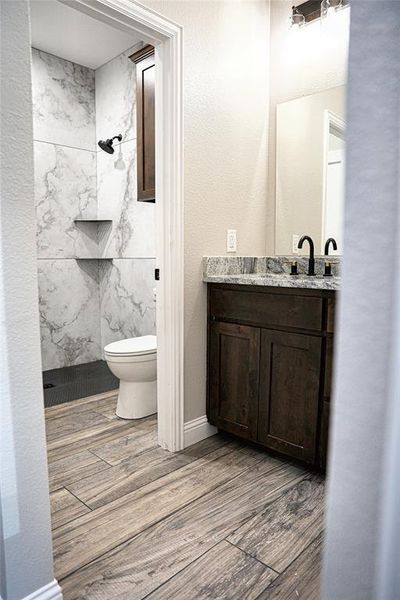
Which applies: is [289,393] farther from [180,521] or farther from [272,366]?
[180,521]

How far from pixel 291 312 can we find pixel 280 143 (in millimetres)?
1238

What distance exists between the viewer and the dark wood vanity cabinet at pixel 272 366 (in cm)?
172

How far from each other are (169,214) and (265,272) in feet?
2.80

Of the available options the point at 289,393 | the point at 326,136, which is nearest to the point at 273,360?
the point at 289,393

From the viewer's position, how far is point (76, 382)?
3.23 meters

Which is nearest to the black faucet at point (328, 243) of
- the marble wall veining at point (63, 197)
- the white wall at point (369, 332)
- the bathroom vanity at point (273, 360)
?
the bathroom vanity at point (273, 360)

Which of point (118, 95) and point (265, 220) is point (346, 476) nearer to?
point (265, 220)

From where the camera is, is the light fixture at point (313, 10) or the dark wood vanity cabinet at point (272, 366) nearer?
the dark wood vanity cabinet at point (272, 366)

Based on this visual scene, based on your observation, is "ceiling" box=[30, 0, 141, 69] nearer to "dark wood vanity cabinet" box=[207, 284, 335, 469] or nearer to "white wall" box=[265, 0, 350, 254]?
"white wall" box=[265, 0, 350, 254]

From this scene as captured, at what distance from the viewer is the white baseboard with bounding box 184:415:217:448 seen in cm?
214

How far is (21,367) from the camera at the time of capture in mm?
984

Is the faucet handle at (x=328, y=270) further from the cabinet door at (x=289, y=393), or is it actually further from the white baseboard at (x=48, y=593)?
the white baseboard at (x=48, y=593)

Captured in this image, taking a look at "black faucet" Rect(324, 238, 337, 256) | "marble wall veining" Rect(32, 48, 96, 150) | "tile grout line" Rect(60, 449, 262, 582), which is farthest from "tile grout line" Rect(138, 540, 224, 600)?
"marble wall veining" Rect(32, 48, 96, 150)

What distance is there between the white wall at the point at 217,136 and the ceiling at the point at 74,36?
0.92 metres
